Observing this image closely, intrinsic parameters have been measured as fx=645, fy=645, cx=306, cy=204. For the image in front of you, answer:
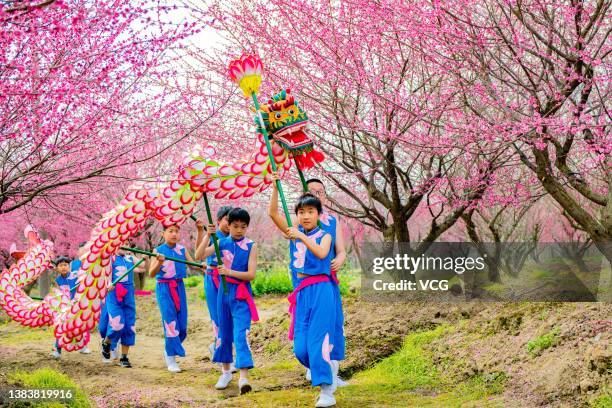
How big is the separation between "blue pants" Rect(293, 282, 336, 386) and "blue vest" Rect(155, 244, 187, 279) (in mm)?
2646

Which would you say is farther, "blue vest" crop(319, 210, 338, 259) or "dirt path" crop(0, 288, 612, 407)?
"blue vest" crop(319, 210, 338, 259)

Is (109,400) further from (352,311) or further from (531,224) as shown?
(531,224)

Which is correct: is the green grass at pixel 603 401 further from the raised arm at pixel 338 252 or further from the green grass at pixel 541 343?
the raised arm at pixel 338 252

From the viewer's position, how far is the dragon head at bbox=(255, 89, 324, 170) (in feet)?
17.5

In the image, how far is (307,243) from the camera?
4.87 meters

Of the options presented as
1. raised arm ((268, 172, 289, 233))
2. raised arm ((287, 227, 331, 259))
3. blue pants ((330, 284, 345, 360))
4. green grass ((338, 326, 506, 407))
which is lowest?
green grass ((338, 326, 506, 407))

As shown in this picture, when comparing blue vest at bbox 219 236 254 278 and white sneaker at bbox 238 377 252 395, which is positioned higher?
blue vest at bbox 219 236 254 278

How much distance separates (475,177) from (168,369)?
444cm

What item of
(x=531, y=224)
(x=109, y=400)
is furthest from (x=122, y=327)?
(x=531, y=224)

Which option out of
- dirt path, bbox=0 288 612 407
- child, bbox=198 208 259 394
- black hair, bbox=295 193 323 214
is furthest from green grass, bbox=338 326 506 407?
black hair, bbox=295 193 323 214

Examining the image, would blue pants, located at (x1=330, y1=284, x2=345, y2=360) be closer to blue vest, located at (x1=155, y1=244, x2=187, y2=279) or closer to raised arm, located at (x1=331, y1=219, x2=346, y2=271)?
raised arm, located at (x1=331, y1=219, x2=346, y2=271)

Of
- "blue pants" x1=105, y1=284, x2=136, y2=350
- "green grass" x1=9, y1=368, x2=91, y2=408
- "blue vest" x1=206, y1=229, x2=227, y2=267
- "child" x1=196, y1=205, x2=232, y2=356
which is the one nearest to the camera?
"green grass" x1=9, y1=368, x2=91, y2=408

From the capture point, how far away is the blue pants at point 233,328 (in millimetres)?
5824

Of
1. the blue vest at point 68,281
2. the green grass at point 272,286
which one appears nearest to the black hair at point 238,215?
the blue vest at point 68,281
